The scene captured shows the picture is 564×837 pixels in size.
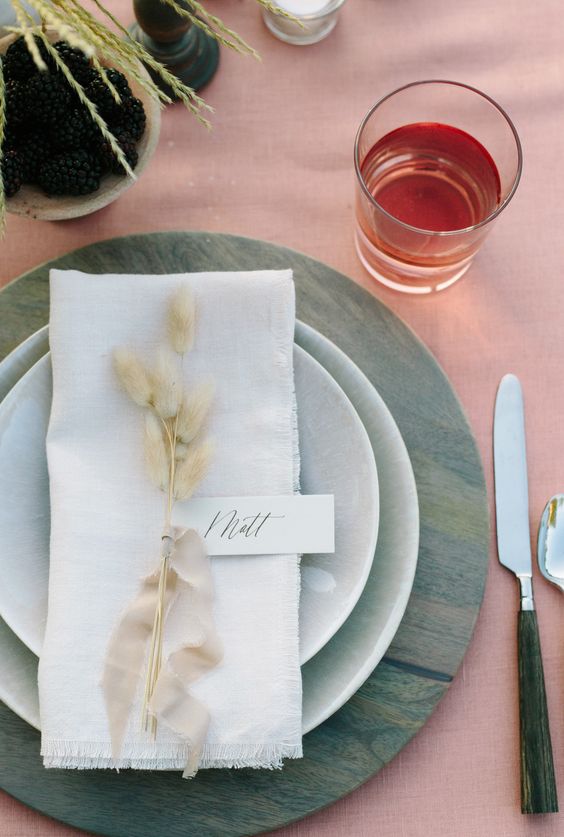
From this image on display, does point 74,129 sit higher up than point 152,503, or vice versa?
point 74,129

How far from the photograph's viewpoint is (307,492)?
69 cm

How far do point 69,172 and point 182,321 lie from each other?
158 millimetres

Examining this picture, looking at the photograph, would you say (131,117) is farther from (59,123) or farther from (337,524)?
(337,524)

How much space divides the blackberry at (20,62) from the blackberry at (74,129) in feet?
0.14

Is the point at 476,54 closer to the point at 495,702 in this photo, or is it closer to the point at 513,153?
the point at 513,153

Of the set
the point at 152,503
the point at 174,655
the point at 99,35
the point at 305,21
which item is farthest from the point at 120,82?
the point at 174,655

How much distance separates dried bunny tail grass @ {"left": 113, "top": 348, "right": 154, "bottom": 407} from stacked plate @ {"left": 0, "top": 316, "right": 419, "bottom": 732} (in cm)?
7

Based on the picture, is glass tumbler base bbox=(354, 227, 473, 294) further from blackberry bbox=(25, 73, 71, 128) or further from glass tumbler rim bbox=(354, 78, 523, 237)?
blackberry bbox=(25, 73, 71, 128)

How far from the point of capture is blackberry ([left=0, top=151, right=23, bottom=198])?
655 mm

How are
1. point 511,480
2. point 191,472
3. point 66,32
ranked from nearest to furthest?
point 66,32, point 191,472, point 511,480

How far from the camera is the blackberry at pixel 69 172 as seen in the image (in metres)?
0.66

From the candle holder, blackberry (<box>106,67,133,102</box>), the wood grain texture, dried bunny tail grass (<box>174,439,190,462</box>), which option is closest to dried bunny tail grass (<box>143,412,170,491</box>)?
dried bunny tail grass (<box>174,439,190,462</box>)

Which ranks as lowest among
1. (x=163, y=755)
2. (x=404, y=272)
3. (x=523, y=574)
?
(x=163, y=755)

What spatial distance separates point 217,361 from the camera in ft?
2.24
